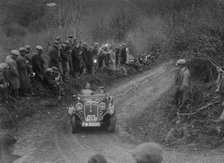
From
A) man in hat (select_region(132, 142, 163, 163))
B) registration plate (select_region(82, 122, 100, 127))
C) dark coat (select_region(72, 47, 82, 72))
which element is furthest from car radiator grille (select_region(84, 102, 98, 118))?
man in hat (select_region(132, 142, 163, 163))

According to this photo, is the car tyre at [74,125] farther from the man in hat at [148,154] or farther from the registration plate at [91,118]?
the man in hat at [148,154]

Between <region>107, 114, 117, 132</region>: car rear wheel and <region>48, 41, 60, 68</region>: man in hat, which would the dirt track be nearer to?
<region>107, 114, 117, 132</region>: car rear wheel

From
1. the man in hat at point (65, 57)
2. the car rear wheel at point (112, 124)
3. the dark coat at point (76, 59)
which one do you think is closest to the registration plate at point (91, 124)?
the car rear wheel at point (112, 124)

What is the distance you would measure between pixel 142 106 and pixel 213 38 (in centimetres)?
464

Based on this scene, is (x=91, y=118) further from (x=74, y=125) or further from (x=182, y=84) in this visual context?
(x=182, y=84)

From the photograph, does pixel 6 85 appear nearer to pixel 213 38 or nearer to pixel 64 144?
pixel 64 144

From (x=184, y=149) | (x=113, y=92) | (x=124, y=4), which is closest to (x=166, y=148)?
(x=184, y=149)

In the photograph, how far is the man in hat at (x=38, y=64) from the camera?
16.8 m

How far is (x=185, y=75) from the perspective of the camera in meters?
14.1

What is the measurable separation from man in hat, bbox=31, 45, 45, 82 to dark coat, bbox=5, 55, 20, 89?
1707mm

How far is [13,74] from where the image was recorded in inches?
587

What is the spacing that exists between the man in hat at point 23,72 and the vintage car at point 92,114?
96.8 inches

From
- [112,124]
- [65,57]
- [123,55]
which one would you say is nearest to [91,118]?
[112,124]

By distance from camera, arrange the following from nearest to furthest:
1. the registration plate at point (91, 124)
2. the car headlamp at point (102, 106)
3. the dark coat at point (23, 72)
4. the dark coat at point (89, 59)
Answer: the registration plate at point (91, 124) → the car headlamp at point (102, 106) → the dark coat at point (23, 72) → the dark coat at point (89, 59)
